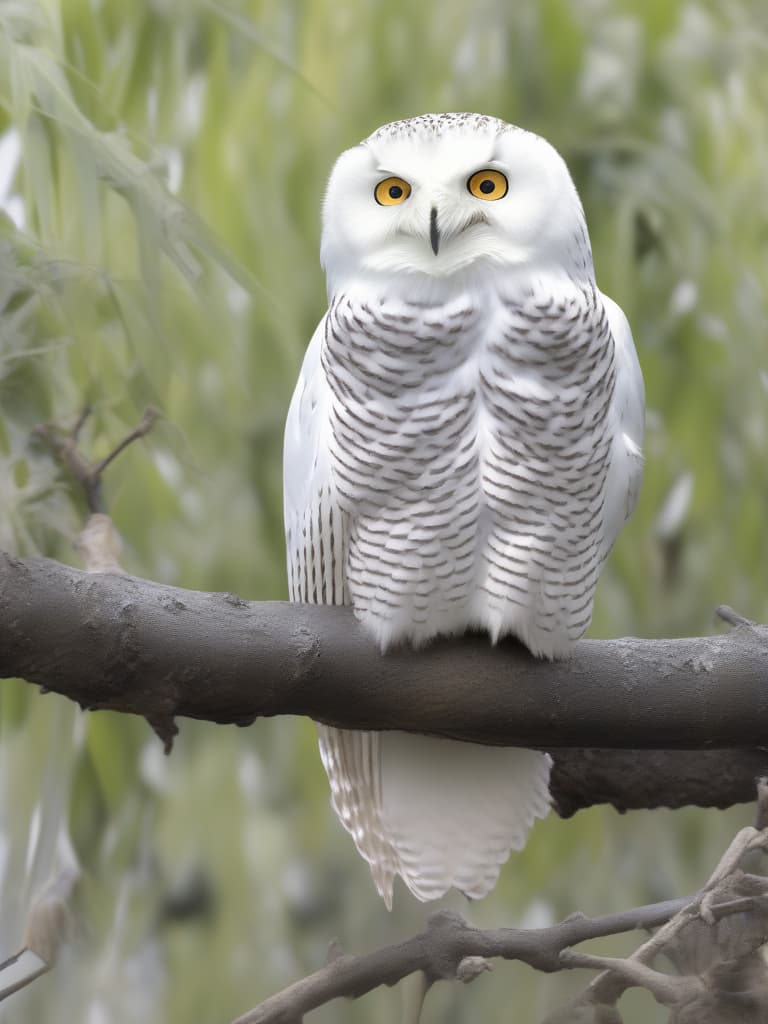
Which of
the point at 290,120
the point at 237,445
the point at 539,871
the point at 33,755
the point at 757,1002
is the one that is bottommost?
the point at 539,871

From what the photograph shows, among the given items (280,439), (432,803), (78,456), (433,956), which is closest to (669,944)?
(433,956)

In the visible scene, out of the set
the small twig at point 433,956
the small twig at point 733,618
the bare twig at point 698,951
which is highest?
the small twig at point 733,618

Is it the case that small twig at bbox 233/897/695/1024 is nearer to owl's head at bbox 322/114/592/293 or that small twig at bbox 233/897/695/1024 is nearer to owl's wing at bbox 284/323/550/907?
owl's wing at bbox 284/323/550/907

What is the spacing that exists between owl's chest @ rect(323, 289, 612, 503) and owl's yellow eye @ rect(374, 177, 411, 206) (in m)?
0.06

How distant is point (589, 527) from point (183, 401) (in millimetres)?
737

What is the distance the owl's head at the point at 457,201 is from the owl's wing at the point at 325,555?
3.9 inches

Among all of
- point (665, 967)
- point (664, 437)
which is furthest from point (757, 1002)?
point (664, 437)

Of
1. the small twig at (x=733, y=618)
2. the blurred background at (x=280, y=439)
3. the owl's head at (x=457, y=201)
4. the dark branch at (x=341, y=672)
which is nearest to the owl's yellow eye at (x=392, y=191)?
the owl's head at (x=457, y=201)

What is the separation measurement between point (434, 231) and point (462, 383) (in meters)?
0.10

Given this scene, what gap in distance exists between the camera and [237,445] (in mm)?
1488

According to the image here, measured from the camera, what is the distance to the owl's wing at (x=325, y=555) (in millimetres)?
856

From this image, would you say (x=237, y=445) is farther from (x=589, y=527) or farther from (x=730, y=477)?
(x=589, y=527)

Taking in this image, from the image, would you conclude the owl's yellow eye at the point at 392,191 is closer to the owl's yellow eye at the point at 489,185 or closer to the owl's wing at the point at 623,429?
the owl's yellow eye at the point at 489,185

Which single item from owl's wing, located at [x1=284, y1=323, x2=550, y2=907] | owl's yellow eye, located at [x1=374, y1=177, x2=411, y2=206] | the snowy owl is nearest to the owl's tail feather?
owl's wing, located at [x1=284, y1=323, x2=550, y2=907]
